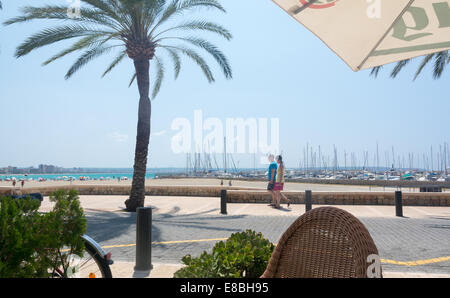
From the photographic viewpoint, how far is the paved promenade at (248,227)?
4.91 metres

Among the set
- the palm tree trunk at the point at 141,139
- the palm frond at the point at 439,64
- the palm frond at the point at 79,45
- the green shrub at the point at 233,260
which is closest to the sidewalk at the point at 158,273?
the green shrub at the point at 233,260

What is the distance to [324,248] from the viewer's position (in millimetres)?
1922

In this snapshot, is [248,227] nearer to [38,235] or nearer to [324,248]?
[324,248]

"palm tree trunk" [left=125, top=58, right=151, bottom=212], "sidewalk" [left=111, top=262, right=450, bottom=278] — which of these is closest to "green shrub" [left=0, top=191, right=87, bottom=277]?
"sidewalk" [left=111, top=262, right=450, bottom=278]

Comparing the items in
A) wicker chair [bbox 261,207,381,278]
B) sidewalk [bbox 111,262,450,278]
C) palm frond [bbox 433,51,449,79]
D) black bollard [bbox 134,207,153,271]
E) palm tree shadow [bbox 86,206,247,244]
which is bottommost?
palm tree shadow [bbox 86,206,247,244]

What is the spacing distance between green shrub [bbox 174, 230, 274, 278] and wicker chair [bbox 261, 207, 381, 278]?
1.14 ft

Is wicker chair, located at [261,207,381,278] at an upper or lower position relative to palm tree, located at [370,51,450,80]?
lower

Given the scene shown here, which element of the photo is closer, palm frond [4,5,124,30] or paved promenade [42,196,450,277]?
paved promenade [42,196,450,277]

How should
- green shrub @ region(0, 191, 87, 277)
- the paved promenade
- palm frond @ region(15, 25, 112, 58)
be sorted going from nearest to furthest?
green shrub @ region(0, 191, 87, 277) < the paved promenade < palm frond @ region(15, 25, 112, 58)

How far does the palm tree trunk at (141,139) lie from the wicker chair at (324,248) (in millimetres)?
10982

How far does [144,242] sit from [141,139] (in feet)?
27.8

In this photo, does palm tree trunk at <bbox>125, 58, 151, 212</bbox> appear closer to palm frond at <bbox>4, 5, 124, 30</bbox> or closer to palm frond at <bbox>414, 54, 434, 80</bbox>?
palm frond at <bbox>4, 5, 124, 30</bbox>

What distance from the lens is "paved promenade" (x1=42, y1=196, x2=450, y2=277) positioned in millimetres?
4910
